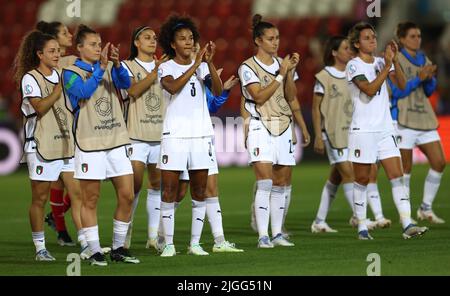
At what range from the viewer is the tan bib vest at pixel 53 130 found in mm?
10656

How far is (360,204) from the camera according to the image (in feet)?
38.9

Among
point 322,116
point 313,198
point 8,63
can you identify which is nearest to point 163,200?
point 322,116

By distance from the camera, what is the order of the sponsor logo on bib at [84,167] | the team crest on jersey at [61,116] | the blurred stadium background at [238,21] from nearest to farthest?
1. the sponsor logo on bib at [84,167]
2. the team crest on jersey at [61,116]
3. the blurred stadium background at [238,21]

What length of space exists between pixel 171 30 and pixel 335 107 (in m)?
3.39

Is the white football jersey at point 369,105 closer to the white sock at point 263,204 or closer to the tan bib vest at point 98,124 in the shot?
the white sock at point 263,204

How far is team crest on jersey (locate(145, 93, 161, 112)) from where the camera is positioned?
1165 cm

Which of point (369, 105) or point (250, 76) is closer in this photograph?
point (250, 76)

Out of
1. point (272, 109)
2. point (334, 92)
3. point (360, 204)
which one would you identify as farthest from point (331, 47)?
point (360, 204)

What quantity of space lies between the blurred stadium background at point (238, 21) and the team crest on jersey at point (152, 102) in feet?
46.1

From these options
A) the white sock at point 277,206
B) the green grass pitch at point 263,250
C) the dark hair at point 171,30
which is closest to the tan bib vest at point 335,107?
the green grass pitch at point 263,250

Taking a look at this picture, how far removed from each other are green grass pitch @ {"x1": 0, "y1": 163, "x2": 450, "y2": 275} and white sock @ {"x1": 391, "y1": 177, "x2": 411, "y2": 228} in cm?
25

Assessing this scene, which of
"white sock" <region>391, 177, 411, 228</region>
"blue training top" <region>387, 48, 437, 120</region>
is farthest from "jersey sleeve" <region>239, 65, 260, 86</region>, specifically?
"blue training top" <region>387, 48, 437, 120</region>

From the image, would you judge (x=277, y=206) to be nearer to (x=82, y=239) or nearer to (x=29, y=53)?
(x=82, y=239)

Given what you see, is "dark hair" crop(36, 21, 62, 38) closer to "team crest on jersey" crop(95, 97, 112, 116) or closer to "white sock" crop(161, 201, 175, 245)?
"team crest on jersey" crop(95, 97, 112, 116)
